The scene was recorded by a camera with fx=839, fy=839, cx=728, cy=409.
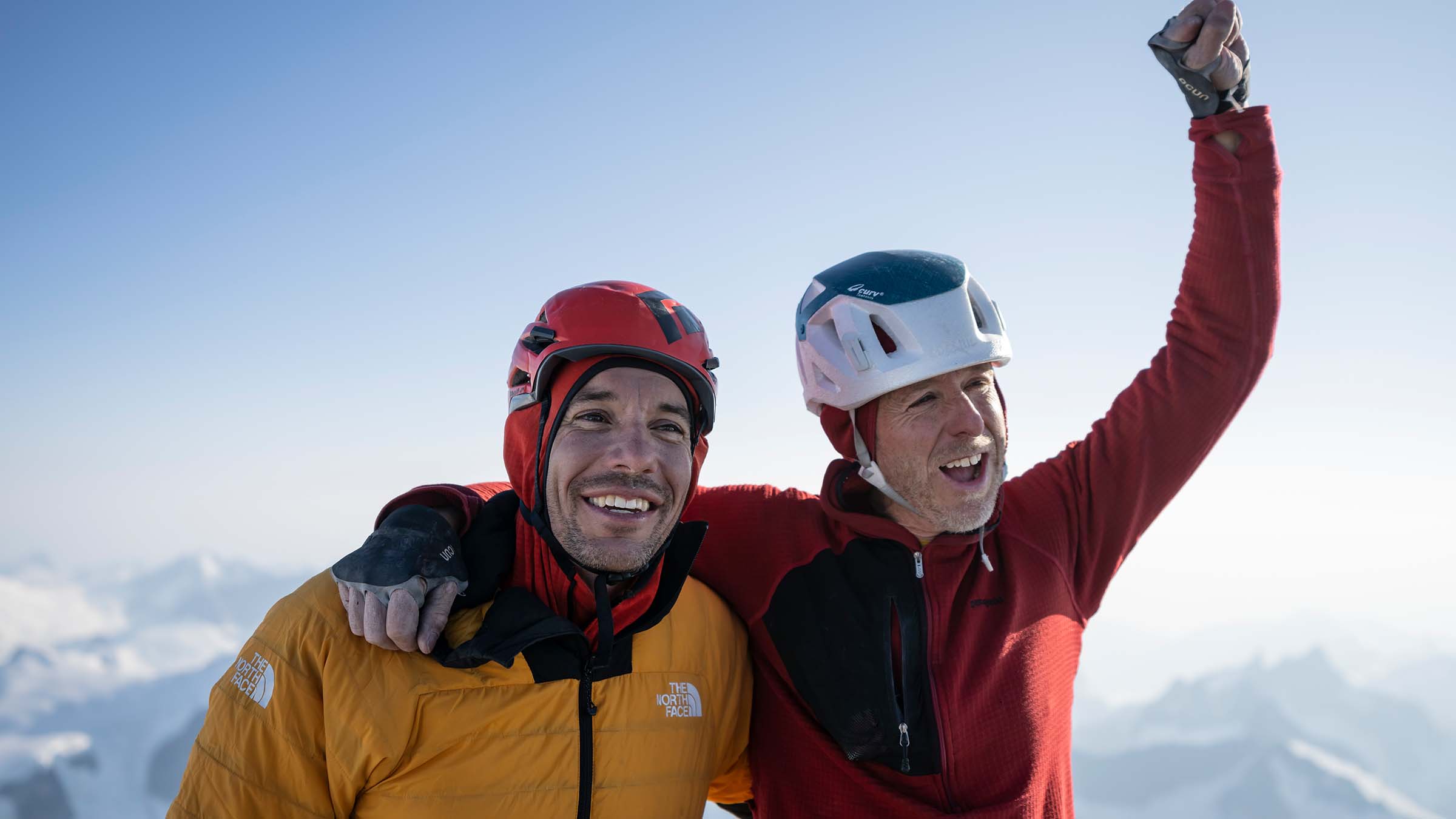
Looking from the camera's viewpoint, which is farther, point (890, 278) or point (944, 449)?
point (890, 278)

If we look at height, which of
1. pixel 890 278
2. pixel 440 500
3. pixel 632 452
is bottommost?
pixel 440 500

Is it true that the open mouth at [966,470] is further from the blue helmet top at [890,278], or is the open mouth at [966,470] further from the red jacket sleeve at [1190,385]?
the blue helmet top at [890,278]

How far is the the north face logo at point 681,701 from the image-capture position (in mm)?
3934

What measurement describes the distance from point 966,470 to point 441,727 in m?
2.91

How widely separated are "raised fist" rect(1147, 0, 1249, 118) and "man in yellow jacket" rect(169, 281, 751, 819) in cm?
296

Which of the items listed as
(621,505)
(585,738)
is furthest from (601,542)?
(585,738)

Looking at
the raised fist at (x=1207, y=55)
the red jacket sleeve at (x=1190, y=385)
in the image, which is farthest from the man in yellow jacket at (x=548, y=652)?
the raised fist at (x=1207, y=55)

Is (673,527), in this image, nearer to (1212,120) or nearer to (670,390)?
(670,390)

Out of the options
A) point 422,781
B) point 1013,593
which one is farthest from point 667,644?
point 1013,593

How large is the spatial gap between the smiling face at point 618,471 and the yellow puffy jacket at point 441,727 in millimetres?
358

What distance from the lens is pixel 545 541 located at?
3.95 m

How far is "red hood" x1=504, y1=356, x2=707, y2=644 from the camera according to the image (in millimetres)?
3896

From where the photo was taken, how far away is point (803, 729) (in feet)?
14.4

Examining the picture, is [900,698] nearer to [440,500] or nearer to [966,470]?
[966,470]
